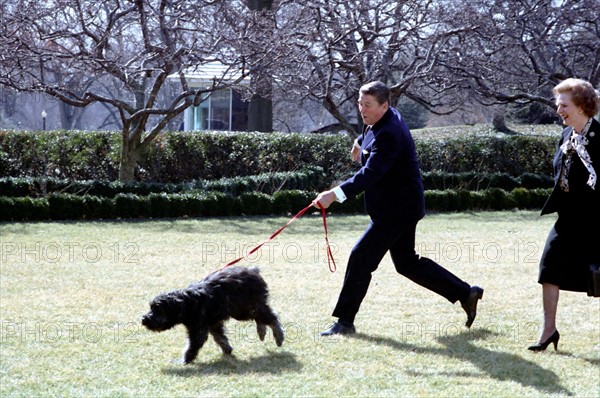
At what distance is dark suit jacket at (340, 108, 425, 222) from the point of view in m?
5.91

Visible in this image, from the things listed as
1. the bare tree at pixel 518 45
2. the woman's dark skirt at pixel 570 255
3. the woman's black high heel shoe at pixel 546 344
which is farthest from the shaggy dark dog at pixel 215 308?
the bare tree at pixel 518 45

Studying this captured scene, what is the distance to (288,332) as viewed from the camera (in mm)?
6273

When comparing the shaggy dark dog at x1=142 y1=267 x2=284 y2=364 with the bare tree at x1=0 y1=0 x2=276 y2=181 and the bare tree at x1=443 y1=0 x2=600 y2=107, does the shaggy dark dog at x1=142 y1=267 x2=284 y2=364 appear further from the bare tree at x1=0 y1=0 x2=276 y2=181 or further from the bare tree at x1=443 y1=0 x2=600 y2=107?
the bare tree at x1=443 y1=0 x2=600 y2=107

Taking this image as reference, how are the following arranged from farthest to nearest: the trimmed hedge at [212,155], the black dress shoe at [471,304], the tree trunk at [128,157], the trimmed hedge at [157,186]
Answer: the trimmed hedge at [212,155]
the tree trunk at [128,157]
the trimmed hedge at [157,186]
the black dress shoe at [471,304]

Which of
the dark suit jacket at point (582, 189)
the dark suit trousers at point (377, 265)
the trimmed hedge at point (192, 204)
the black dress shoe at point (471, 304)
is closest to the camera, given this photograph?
the dark suit jacket at point (582, 189)

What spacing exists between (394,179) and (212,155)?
13372mm

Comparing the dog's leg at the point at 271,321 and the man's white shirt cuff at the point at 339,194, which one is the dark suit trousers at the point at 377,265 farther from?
the dog's leg at the point at 271,321

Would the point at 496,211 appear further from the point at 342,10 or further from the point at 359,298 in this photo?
the point at 359,298

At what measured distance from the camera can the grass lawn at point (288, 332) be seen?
4867 mm

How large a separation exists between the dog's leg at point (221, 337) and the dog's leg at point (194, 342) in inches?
5.8

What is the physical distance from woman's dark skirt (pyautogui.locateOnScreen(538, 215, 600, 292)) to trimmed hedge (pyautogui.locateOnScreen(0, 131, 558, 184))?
13121mm

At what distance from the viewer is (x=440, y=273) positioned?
20.7ft

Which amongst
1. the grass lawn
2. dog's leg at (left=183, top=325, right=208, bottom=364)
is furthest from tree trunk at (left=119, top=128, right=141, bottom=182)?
dog's leg at (left=183, top=325, right=208, bottom=364)

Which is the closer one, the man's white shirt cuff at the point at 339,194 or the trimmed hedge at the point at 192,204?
the man's white shirt cuff at the point at 339,194
